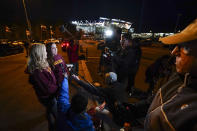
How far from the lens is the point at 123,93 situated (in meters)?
2.21

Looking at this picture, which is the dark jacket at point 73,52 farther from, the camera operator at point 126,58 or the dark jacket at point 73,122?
the dark jacket at point 73,122

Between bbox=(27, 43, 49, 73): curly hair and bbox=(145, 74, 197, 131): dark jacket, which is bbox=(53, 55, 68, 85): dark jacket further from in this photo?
bbox=(145, 74, 197, 131): dark jacket

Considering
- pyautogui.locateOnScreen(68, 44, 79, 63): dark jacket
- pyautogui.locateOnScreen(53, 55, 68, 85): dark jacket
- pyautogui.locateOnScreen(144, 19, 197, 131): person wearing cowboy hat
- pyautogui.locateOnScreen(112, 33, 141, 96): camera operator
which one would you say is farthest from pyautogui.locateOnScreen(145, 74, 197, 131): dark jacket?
pyautogui.locateOnScreen(68, 44, 79, 63): dark jacket

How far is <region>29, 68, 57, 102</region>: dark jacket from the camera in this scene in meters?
2.06

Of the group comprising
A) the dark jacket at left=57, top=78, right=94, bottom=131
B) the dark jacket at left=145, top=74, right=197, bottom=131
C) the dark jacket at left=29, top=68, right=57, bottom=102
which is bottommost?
the dark jacket at left=57, top=78, right=94, bottom=131

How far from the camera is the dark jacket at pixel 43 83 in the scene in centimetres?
206

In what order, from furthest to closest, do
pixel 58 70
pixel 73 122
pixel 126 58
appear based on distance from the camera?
pixel 126 58 → pixel 58 70 → pixel 73 122

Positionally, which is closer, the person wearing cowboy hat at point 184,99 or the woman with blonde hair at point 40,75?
the person wearing cowboy hat at point 184,99

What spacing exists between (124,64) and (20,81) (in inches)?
214

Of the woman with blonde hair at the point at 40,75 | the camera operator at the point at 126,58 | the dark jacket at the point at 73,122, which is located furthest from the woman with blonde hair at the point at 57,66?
the camera operator at the point at 126,58

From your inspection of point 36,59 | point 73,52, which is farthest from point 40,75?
point 73,52

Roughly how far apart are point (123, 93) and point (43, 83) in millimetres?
1609

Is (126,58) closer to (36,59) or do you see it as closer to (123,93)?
(123,93)

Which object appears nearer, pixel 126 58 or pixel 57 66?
pixel 57 66
